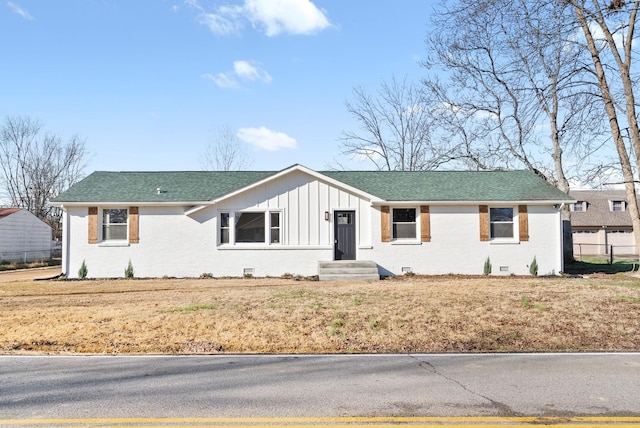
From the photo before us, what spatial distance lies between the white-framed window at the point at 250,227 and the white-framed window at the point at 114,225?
3727mm

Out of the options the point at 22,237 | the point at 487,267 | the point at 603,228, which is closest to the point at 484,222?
the point at 487,267

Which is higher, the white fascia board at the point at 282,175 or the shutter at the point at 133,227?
the white fascia board at the point at 282,175

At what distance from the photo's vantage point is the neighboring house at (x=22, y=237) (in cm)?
3053

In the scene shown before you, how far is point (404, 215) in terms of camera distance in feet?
61.7

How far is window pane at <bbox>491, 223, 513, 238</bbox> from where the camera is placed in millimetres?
18750

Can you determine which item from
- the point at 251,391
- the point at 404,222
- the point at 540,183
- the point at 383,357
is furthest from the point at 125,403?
the point at 540,183

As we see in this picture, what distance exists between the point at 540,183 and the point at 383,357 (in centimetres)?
1545

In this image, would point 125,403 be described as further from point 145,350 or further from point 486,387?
point 486,387

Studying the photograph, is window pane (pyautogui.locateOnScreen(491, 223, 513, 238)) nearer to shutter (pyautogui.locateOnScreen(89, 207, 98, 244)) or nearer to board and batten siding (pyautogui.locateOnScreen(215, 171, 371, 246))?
board and batten siding (pyautogui.locateOnScreen(215, 171, 371, 246))

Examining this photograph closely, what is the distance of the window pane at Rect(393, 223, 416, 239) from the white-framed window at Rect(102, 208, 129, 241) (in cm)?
1038

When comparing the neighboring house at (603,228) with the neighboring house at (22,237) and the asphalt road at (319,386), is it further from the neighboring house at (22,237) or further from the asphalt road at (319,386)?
the neighboring house at (22,237)

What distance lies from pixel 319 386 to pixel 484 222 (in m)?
14.4

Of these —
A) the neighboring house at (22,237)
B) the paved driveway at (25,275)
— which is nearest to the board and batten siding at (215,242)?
the paved driveway at (25,275)

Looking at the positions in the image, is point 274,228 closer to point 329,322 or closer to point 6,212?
point 329,322
